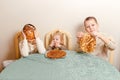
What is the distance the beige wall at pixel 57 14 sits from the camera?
6.18 ft

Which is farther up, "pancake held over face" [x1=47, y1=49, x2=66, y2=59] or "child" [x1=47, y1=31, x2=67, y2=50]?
"child" [x1=47, y1=31, x2=67, y2=50]

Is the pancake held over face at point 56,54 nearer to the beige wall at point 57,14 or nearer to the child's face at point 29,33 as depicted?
the child's face at point 29,33

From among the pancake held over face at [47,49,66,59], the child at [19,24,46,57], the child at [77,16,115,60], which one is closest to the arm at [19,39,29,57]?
the child at [19,24,46,57]

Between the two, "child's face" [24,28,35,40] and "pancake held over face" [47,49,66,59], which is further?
"child's face" [24,28,35,40]

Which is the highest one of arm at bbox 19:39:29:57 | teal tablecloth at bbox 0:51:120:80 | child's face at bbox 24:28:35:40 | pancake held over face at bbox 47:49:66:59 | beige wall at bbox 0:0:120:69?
beige wall at bbox 0:0:120:69

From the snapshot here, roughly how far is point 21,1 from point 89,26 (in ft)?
2.01

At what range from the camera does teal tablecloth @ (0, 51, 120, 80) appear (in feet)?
4.41

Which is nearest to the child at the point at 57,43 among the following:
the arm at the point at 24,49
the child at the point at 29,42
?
the child at the point at 29,42

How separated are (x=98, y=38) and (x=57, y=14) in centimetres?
42

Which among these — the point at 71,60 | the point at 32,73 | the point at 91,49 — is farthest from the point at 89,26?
the point at 32,73

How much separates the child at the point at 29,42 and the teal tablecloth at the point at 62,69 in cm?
7

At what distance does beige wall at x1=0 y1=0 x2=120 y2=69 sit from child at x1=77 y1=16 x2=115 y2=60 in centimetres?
16

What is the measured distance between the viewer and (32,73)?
1397mm

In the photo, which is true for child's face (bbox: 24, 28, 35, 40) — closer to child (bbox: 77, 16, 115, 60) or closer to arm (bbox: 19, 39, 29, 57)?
arm (bbox: 19, 39, 29, 57)
